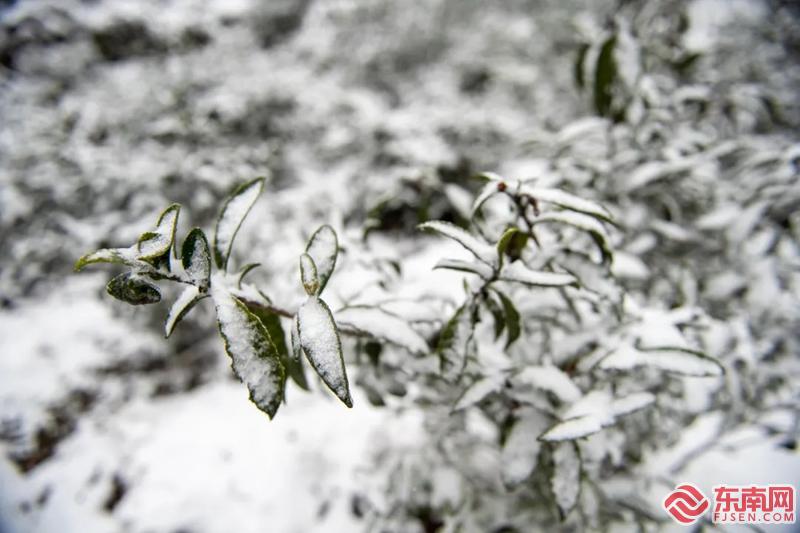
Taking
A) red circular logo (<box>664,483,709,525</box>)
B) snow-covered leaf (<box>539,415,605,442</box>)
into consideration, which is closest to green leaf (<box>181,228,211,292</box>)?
snow-covered leaf (<box>539,415,605,442</box>)

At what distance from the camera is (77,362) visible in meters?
2.41

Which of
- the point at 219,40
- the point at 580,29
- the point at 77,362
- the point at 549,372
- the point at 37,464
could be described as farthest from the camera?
the point at 219,40

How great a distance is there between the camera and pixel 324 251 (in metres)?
0.70

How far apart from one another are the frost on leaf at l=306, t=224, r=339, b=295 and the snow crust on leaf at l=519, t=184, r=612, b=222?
0.35 metres

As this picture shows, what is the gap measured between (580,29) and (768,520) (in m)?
1.59

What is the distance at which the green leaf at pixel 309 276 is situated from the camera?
618 millimetres

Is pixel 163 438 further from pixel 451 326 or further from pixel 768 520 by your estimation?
pixel 768 520

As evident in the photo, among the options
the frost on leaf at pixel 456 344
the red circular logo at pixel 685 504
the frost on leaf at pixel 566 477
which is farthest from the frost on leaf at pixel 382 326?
the red circular logo at pixel 685 504

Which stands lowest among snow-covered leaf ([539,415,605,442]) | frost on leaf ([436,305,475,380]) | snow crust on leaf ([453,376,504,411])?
snow crust on leaf ([453,376,504,411])

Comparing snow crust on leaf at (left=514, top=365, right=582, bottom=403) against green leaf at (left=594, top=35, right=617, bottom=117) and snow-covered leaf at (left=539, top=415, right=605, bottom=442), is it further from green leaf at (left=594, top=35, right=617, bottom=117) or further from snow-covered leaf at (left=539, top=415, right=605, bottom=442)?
green leaf at (left=594, top=35, right=617, bottom=117)

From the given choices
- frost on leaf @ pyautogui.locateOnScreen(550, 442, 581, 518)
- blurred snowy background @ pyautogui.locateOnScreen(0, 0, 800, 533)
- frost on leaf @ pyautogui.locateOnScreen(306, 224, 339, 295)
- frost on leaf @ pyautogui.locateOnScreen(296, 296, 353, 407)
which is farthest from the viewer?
blurred snowy background @ pyautogui.locateOnScreen(0, 0, 800, 533)

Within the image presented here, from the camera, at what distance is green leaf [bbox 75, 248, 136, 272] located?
534 mm

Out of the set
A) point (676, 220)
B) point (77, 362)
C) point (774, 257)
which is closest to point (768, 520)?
point (774, 257)

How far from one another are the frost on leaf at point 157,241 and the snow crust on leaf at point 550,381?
2.26 feet
